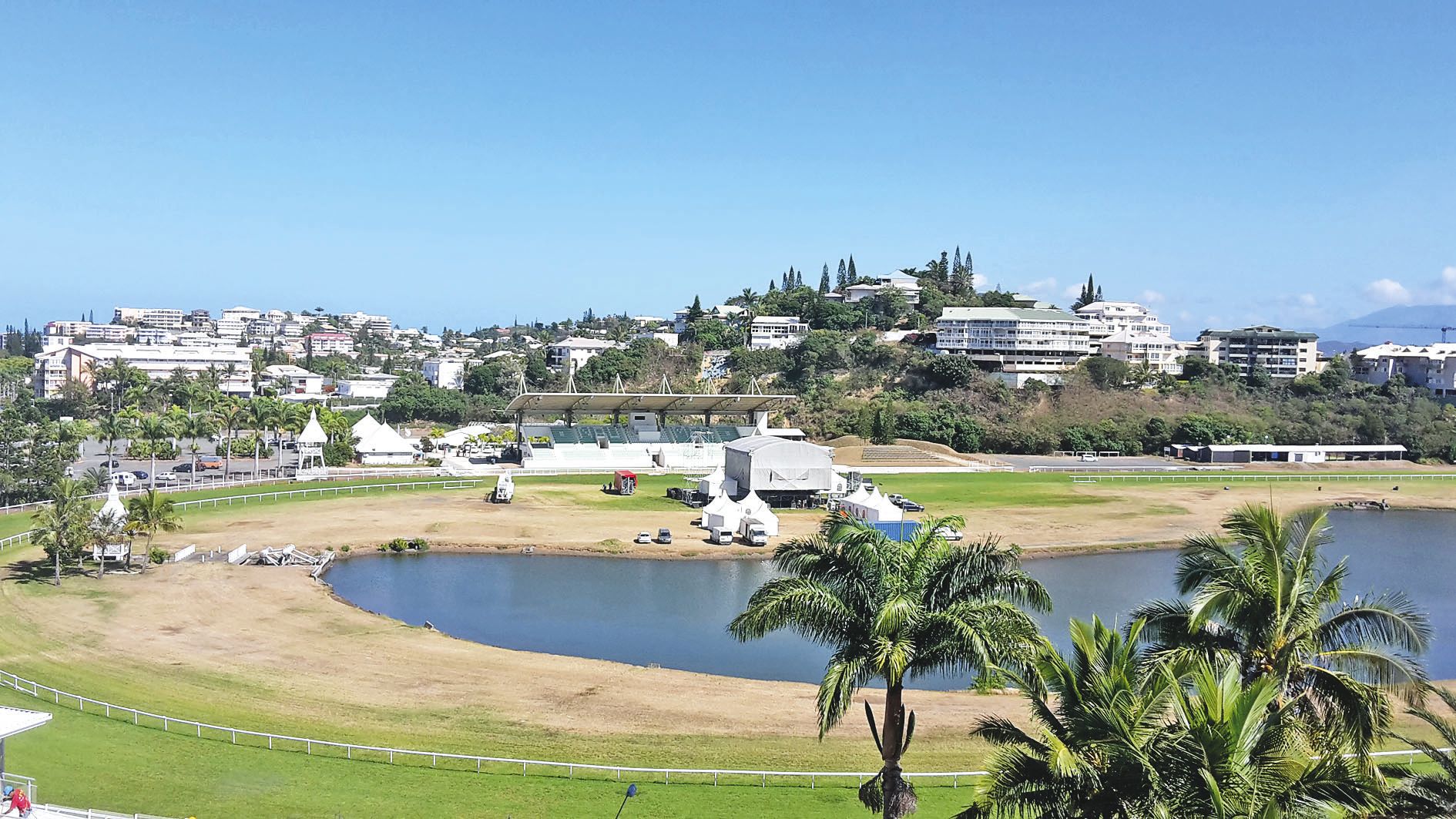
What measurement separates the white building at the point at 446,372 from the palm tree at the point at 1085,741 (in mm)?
155089

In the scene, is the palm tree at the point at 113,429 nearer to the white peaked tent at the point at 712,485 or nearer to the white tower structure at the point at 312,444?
the white tower structure at the point at 312,444

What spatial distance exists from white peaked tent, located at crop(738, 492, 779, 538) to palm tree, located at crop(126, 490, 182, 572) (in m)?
26.4

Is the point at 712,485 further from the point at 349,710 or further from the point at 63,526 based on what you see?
the point at 349,710

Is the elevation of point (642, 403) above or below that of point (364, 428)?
above

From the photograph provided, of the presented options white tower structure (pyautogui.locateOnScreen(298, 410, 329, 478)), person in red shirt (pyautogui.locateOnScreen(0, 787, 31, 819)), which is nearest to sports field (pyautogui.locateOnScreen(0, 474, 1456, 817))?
person in red shirt (pyautogui.locateOnScreen(0, 787, 31, 819))

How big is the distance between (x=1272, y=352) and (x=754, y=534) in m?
106

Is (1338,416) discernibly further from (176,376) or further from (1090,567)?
(176,376)

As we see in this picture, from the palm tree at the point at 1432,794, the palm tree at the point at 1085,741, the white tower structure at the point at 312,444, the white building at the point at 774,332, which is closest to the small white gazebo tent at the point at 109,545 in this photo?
the white tower structure at the point at 312,444

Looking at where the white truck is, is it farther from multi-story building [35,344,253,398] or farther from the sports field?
multi-story building [35,344,253,398]

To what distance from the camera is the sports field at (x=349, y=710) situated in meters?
20.9

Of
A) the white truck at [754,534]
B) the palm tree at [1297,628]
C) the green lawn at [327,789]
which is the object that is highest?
the palm tree at [1297,628]

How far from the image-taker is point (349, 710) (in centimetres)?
2638

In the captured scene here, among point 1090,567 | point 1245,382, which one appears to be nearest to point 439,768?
point 1090,567

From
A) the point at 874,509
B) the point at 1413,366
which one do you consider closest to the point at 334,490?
the point at 874,509
